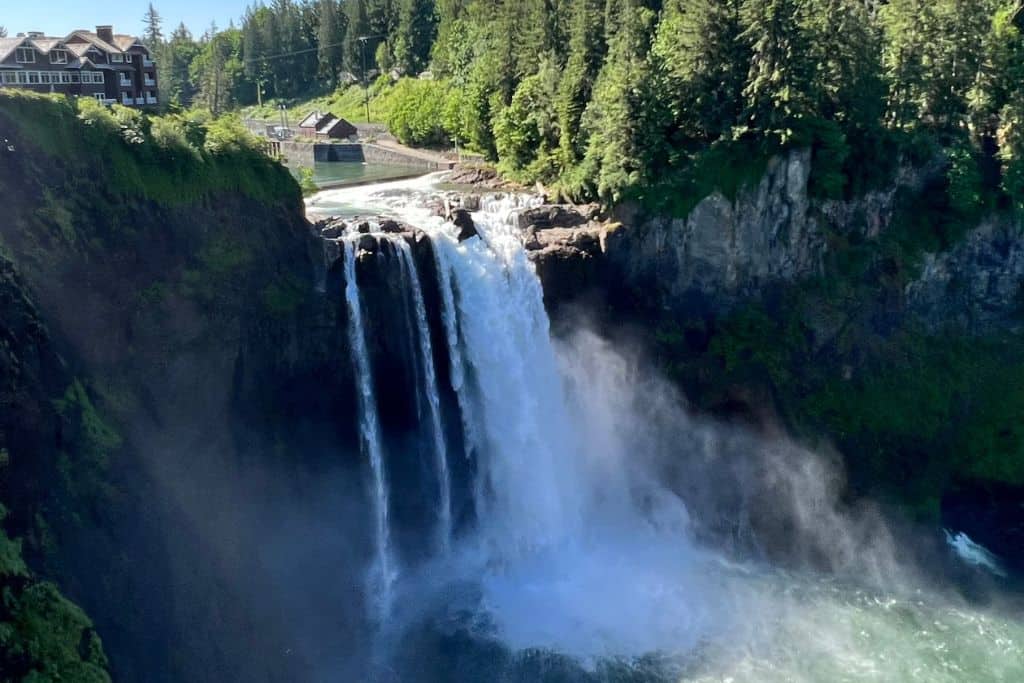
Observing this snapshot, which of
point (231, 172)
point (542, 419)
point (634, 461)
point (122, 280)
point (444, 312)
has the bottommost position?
point (634, 461)

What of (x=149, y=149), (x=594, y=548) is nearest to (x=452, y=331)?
(x=594, y=548)

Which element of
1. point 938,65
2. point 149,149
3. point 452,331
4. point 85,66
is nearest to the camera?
point 149,149

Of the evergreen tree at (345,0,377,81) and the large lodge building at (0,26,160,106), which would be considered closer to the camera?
the large lodge building at (0,26,160,106)

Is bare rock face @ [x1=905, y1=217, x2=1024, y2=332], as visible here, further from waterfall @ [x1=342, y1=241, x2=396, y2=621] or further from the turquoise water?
the turquoise water

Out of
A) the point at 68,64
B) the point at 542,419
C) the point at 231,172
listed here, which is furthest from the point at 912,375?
the point at 68,64

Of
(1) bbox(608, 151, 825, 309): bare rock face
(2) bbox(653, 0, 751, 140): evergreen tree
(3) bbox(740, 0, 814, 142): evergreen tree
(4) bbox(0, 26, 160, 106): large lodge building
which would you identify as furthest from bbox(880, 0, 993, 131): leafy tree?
(4) bbox(0, 26, 160, 106): large lodge building

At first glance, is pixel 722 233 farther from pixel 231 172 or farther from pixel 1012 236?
pixel 231 172

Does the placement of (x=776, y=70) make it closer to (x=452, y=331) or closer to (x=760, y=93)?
(x=760, y=93)
